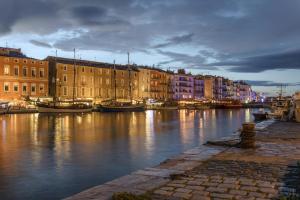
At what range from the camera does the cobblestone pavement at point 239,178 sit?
827 centimetres

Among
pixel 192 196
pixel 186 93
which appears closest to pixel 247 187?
pixel 192 196

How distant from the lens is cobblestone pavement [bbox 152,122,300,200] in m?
8.27

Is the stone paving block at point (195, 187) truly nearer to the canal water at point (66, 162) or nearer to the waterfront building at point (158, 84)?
the canal water at point (66, 162)

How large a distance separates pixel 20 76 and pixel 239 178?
260 ft

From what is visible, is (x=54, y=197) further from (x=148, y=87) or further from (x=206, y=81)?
(x=206, y=81)

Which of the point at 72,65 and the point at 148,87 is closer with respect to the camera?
→ the point at 72,65

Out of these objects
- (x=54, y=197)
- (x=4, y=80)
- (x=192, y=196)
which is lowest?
(x=54, y=197)

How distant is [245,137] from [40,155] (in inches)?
423

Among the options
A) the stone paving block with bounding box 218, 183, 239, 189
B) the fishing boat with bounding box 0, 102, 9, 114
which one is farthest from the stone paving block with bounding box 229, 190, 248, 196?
the fishing boat with bounding box 0, 102, 9, 114

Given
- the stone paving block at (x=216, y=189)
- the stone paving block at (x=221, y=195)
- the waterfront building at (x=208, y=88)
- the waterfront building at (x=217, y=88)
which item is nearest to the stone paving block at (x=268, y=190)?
the stone paving block at (x=216, y=189)

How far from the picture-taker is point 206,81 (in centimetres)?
16338

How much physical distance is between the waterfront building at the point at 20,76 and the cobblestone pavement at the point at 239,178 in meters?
74.0

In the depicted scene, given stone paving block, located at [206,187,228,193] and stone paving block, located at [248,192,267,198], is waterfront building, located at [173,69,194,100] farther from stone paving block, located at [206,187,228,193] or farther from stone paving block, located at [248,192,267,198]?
stone paving block, located at [248,192,267,198]

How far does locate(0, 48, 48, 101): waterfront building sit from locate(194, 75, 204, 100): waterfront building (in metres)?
80.7
